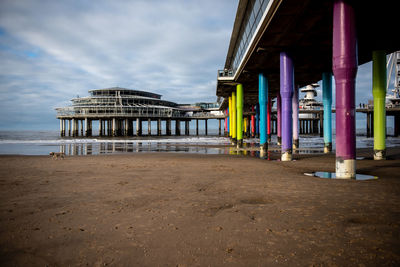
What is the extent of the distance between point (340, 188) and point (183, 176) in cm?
421

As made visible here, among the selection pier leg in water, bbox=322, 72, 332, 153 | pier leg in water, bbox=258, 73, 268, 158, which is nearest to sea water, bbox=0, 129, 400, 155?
pier leg in water, bbox=322, 72, 332, 153

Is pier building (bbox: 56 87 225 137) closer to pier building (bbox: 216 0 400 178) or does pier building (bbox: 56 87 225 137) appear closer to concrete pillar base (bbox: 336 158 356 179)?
pier building (bbox: 216 0 400 178)

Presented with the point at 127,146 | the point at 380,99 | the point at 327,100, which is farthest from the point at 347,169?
the point at 127,146

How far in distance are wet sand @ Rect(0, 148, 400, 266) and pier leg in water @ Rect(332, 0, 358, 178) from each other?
106 cm

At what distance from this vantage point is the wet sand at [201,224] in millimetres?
2588

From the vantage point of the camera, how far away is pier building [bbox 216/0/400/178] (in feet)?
22.9

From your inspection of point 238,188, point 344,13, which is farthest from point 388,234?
point 344,13

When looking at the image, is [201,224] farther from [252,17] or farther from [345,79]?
[252,17]

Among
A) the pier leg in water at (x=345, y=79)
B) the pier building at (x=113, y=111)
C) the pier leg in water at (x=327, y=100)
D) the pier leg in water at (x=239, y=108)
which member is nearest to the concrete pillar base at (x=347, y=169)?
the pier leg in water at (x=345, y=79)

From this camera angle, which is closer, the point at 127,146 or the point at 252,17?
the point at 252,17

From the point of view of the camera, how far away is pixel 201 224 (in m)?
3.54

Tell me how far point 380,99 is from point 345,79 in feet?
21.3

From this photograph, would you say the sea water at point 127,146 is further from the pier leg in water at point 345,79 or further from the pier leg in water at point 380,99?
the pier leg in water at point 345,79

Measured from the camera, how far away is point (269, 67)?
52.1ft
